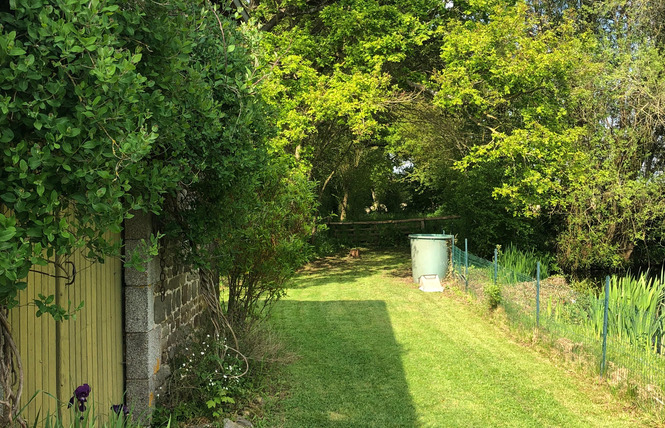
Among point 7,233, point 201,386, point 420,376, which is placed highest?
point 7,233

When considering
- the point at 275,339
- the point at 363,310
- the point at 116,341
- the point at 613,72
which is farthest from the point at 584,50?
the point at 116,341

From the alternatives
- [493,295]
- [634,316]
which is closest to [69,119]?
[634,316]

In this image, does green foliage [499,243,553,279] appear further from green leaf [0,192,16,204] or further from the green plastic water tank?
green leaf [0,192,16,204]

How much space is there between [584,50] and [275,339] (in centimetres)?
1184

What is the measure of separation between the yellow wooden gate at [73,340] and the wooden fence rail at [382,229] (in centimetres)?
1856

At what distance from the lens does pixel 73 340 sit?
12.5 feet

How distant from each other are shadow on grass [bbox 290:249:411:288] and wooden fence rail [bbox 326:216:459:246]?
2.00 m

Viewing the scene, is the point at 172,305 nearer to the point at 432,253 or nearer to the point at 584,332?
the point at 584,332

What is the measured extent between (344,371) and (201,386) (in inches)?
88.0

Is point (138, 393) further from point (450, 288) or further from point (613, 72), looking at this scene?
point (613, 72)

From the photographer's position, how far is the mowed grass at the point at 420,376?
5410 mm

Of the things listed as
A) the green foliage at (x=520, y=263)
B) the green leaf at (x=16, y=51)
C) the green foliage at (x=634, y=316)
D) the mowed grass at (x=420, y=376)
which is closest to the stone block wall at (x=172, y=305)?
the mowed grass at (x=420, y=376)

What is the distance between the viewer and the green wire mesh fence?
5.56 meters

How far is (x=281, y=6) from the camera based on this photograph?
13.5 metres
